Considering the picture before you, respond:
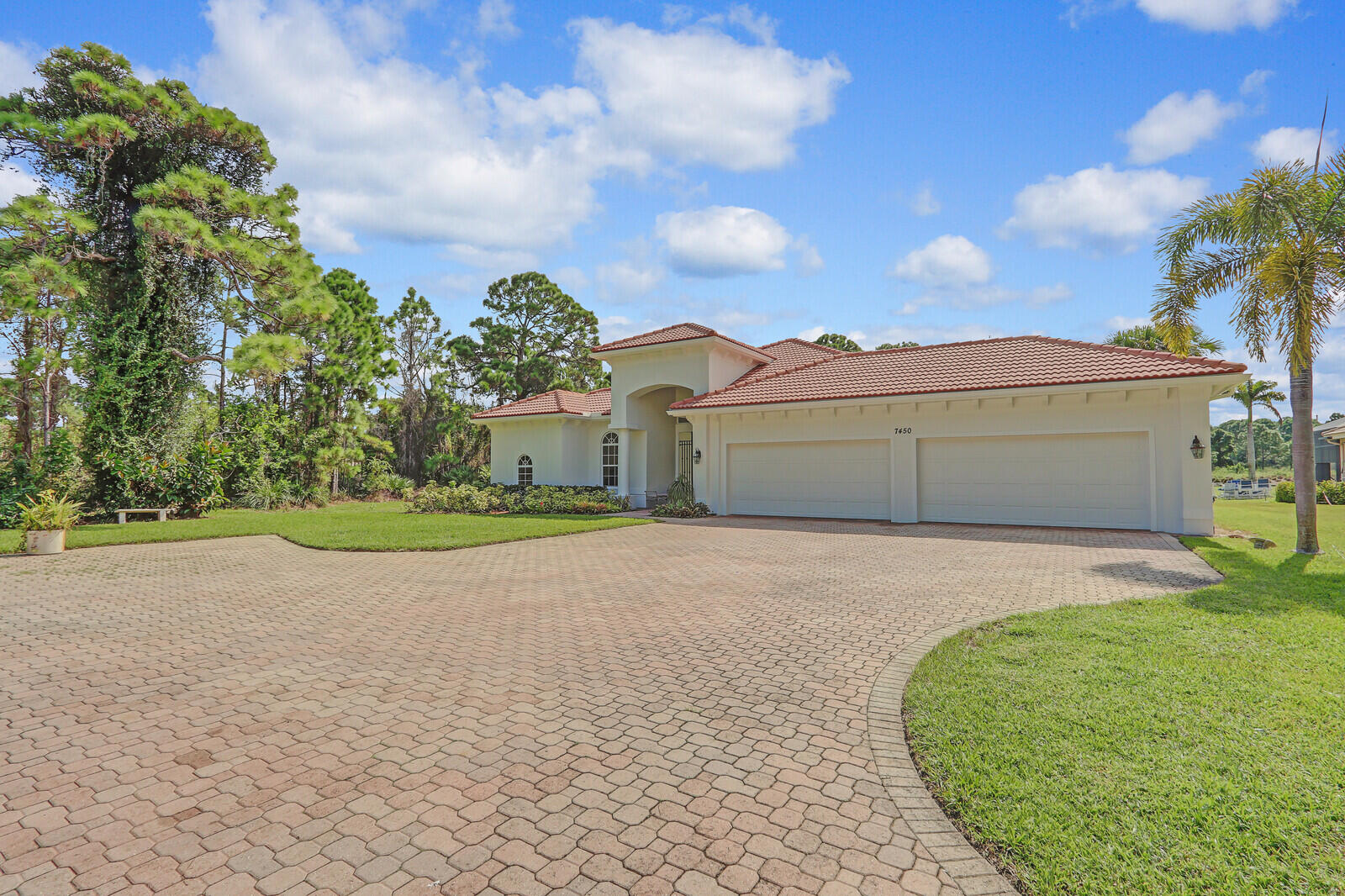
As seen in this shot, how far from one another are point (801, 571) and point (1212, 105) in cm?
1009

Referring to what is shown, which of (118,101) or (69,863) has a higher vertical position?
(118,101)

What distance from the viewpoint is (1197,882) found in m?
2.45

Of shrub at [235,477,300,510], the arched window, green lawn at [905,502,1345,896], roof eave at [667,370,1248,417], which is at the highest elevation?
roof eave at [667,370,1248,417]

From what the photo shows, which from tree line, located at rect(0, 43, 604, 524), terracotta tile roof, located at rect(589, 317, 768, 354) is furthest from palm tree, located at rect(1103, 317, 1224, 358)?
tree line, located at rect(0, 43, 604, 524)

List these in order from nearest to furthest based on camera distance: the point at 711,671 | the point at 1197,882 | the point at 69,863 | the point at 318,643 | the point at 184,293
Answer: the point at 1197,882 < the point at 69,863 < the point at 711,671 < the point at 318,643 < the point at 184,293

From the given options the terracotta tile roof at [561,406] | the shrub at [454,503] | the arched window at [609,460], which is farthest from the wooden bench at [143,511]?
the arched window at [609,460]

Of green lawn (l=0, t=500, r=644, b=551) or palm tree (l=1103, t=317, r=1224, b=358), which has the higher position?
palm tree (l=1103, t=317, r=1224, b=358)

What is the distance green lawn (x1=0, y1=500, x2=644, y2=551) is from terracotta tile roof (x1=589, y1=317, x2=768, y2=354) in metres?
5.89

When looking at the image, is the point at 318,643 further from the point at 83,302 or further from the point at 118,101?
the point at 118,101

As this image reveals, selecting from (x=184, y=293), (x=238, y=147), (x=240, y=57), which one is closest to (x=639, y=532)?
(x=240, y=57)

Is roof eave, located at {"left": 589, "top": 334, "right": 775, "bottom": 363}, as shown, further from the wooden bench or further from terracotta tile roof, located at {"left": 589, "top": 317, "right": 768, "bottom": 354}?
the wooden bench

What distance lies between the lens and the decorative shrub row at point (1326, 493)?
22.5 meters

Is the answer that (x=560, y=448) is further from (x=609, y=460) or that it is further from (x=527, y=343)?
(x=527, y=343)

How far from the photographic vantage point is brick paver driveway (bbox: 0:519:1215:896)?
2.73 m
